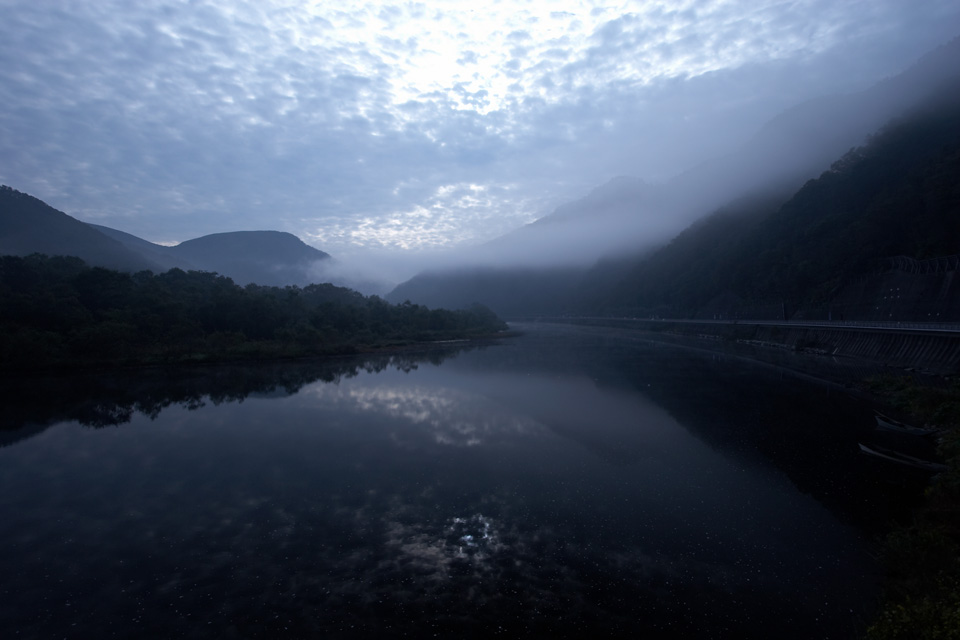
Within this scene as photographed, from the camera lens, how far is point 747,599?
718 centimetres

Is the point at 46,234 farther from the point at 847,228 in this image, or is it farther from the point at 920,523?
the point at 847,228

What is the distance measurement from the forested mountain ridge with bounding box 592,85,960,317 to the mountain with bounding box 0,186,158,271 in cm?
9856

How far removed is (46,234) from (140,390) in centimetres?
9345

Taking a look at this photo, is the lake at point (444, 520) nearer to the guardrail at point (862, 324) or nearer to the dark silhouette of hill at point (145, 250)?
the guardrail at point (862, 324)

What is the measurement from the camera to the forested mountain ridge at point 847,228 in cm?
4259

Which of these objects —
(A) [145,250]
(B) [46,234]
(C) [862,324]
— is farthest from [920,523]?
(A) [145,250]

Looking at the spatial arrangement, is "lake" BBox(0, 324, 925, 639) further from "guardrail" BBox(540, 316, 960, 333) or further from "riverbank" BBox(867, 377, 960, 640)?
"guardrail" BBox(540, 316, 960, 333)

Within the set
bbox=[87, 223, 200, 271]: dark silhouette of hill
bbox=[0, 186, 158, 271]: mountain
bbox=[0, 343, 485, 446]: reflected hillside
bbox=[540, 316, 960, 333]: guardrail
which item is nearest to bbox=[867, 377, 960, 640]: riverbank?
bbox=[540, 316, 960, 333]: guardrail

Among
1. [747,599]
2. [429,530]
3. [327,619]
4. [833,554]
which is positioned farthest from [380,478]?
[833,554]

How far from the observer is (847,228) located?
52594 millimetres

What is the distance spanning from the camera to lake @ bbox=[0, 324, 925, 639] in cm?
689

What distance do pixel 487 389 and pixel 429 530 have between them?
17108 mm

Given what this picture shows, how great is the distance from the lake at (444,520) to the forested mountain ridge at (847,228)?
105 feet

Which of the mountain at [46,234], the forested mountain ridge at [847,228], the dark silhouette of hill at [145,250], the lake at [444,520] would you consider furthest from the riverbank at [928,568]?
the dark silhouette of hill at [145,250]
